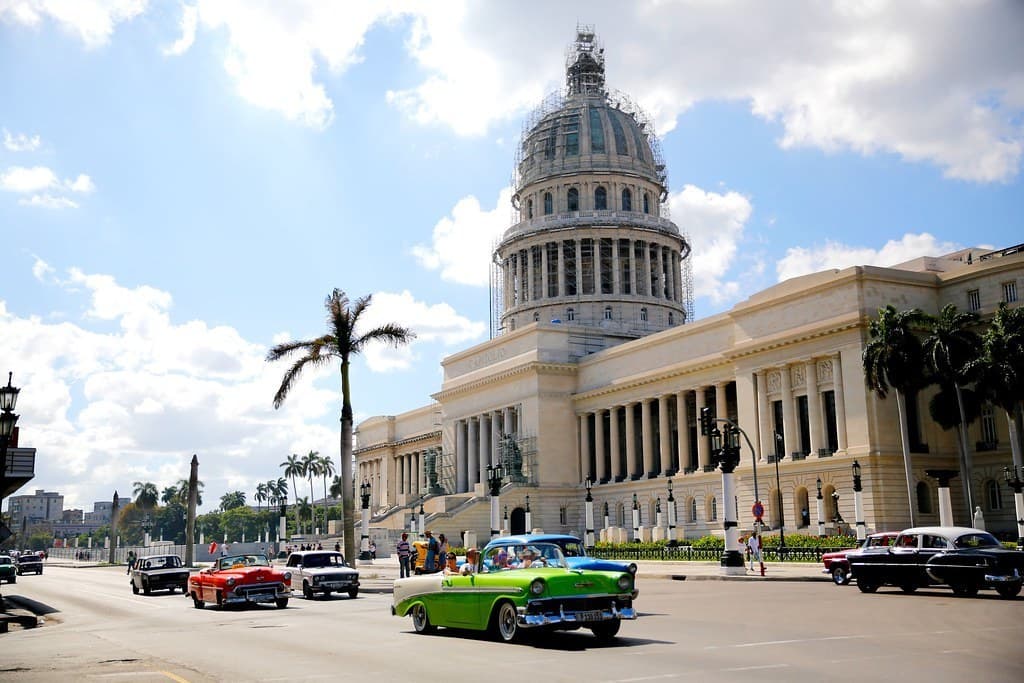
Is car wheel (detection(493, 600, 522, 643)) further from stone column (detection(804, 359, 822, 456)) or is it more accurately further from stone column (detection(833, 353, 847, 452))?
stone column (detection(804, 359, 822, 456))

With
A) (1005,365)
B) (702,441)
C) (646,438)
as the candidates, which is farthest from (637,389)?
(1005,365)

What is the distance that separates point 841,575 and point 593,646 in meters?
17.7

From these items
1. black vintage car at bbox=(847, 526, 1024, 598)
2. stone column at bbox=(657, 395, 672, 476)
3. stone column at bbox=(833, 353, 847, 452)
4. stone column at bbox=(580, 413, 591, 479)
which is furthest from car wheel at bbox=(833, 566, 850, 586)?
stone column at bbox=(580, 413, 591, 479)

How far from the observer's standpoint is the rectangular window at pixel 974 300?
181 feet

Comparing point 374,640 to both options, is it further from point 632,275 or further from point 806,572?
point 632,275

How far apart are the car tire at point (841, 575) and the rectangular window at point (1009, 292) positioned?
28.4 metres

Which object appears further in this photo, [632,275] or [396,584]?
[632,275]

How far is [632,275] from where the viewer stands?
329 ft

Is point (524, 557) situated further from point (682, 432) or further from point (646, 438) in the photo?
point (646, 438)

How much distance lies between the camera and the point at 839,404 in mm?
56469

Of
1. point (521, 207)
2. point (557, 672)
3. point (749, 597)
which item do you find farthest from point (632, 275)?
point (557, 672)

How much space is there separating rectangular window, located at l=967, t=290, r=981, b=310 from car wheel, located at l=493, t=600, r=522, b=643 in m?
46.2

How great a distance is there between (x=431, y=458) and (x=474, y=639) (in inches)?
3221

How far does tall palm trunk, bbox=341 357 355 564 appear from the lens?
43.6 m
